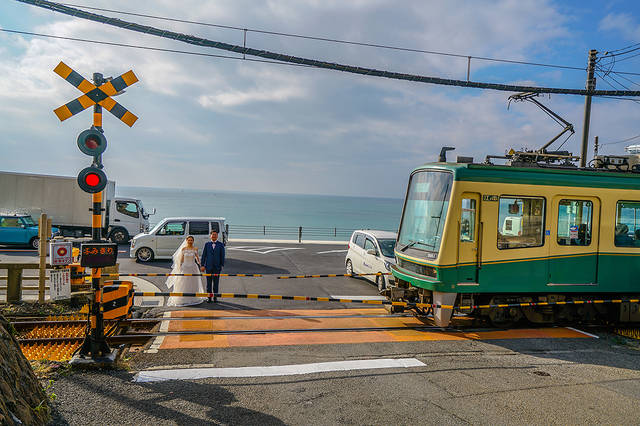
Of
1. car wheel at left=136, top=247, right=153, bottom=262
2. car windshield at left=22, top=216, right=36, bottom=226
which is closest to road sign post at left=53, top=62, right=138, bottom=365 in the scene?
car wheel at left=136, top=247, right=153, bottom=262

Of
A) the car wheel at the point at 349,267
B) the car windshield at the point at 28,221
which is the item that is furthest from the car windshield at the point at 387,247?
the car windshield at the point at 28,221

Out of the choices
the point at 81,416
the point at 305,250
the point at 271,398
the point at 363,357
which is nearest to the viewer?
the point at 81,416

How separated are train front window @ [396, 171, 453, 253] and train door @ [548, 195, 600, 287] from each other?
2237mm

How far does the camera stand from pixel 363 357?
23.4ft

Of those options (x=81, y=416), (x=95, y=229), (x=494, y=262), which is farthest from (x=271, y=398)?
(x=494, y=262)

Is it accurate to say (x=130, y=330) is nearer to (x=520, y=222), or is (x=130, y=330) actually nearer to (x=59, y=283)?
(x=59, y=283)

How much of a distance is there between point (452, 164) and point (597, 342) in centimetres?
432

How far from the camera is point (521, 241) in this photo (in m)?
8.68

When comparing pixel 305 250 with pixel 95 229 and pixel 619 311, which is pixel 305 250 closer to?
pixel 619 311

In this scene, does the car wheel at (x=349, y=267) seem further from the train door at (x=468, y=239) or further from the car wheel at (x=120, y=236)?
the car wheel at (x=120, y=236)

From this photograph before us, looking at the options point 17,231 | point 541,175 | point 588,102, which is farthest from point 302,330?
point 17,231

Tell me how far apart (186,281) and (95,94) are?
17.8 feet

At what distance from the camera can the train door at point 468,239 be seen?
8.33 metres

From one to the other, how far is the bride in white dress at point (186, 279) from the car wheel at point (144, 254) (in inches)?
259
